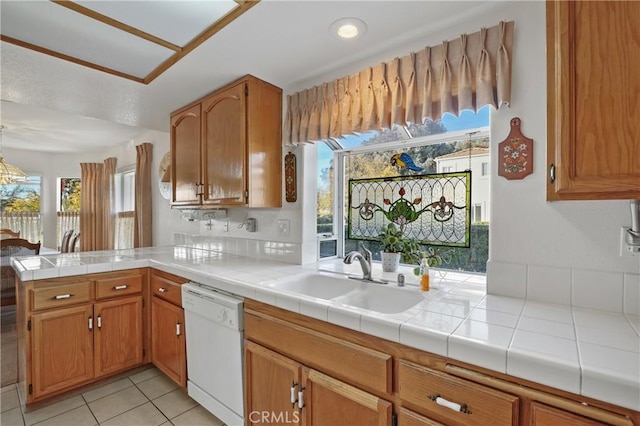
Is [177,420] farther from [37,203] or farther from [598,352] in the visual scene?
[37,203]

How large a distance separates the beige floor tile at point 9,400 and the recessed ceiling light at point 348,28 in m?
2.85

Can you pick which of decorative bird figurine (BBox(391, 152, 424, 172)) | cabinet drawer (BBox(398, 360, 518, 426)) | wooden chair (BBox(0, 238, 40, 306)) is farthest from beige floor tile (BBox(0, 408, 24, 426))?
decorative bird figurine (BBox(391, 152, 424, 172))

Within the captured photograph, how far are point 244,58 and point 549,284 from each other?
1.80m

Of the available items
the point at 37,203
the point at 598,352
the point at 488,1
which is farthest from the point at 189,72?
the point at 37,203

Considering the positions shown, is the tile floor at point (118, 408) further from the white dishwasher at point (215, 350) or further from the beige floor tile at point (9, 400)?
the white dishwasher at point (215, 350)

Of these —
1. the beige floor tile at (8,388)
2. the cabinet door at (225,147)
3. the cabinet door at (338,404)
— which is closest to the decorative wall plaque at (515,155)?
the cabinet door at (338,404)

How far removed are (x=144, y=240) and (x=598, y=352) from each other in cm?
388

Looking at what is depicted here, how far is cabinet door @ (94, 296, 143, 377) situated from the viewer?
2014mm

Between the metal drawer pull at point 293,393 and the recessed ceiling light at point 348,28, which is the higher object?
the recessed ceiling light at point 348,28

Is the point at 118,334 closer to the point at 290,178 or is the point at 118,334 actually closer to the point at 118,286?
the point at 118,286

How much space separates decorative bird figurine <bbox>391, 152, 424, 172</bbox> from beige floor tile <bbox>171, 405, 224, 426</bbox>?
1.84 metres

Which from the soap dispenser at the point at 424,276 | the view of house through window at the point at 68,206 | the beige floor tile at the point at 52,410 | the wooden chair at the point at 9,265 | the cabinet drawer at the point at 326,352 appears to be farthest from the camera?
the view of house through window at the point at 68,206

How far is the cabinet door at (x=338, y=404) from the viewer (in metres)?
1.03

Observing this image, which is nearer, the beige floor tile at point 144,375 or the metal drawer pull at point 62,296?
the metal drawer pull at point 62,296
